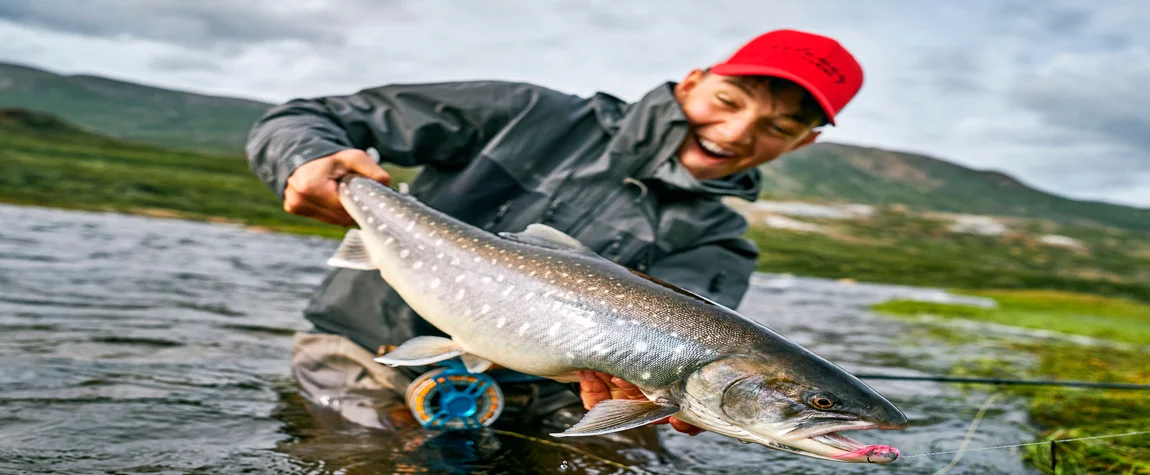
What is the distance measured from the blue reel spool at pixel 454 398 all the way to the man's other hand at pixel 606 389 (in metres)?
1.20

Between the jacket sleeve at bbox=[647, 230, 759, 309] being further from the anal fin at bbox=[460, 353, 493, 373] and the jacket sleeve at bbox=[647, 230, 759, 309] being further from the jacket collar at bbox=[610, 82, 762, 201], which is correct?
the anal fin at bbox=[460, 353, 493, 373]

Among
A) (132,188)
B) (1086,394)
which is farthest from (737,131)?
(132,188)

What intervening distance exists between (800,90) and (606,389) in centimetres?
223

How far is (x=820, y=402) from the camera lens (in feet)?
9.26

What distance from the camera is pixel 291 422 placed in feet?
15.8

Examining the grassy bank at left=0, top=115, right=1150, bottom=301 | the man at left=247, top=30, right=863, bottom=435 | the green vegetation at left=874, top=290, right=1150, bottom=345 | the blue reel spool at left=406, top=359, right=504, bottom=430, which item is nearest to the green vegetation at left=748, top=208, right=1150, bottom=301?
the grassy bank at left=0, top=115, right=1150, bottom=301

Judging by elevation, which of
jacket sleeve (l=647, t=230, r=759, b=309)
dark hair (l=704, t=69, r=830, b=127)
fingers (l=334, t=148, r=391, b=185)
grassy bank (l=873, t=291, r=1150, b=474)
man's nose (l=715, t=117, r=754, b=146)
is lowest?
grassy bank (l=873, t=291, r=1150, b=474)

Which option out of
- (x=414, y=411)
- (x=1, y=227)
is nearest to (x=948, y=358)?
(x=414, y=411)

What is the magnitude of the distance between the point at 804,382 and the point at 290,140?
2564mm

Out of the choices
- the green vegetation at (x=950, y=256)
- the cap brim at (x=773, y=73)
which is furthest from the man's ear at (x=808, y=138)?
the green vegetation at (x=950, y=256)

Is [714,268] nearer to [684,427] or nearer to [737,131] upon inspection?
[737,131]

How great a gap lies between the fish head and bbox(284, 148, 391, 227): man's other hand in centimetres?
180

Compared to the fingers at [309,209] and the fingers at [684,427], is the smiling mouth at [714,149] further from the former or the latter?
the fingers at [309,209]

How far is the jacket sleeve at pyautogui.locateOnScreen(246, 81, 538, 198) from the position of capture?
4496 mm
